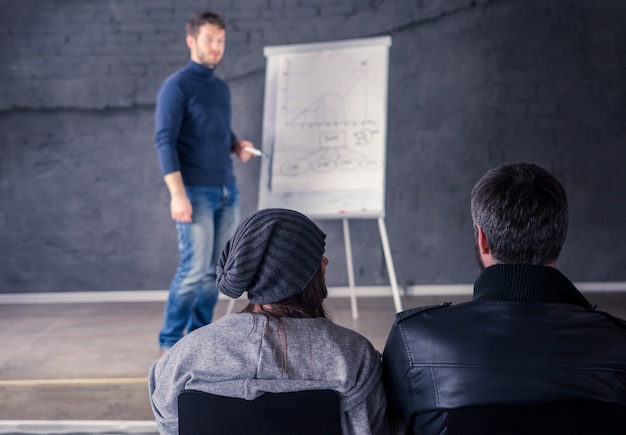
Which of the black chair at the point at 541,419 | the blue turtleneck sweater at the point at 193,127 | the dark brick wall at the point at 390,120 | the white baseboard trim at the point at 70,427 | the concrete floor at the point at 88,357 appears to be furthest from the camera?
the dark brick wall at the point at 390,120

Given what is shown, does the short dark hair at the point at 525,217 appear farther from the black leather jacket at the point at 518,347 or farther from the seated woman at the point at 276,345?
the seated woman at the point at 276,345

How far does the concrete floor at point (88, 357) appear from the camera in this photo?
2.58 metres

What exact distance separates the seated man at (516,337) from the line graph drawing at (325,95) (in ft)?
8.57

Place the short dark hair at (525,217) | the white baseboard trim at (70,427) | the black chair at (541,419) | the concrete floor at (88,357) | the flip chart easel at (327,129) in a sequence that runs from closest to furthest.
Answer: the black chair at (541,419) → the short dark hair at (525,217) → the white baseboard trim at (70,427) → the concrete floor at (88,357) → the flip chart easel at (327,129)

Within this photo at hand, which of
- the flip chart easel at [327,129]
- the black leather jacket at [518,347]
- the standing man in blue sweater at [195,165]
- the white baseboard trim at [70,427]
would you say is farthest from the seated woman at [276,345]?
the flip chart easel at [327,129]

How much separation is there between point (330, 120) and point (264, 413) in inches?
110

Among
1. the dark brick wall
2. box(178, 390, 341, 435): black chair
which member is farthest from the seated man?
the dark brick wall

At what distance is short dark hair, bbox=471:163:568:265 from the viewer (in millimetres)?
1181

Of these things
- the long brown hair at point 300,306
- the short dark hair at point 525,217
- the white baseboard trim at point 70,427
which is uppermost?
the short dark hair at point 525,217

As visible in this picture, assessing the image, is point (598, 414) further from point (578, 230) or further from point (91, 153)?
point (91, 153)

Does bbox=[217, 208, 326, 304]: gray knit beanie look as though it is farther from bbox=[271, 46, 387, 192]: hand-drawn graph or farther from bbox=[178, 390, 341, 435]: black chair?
bbox=[271, 46, 387, 192]: hand-drawn graph

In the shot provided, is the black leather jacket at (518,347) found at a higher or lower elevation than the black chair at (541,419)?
higher

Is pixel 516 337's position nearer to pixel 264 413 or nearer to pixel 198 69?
pixel 264 413

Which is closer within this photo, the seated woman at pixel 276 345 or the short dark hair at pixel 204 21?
the seated woman at pixel 276 345
